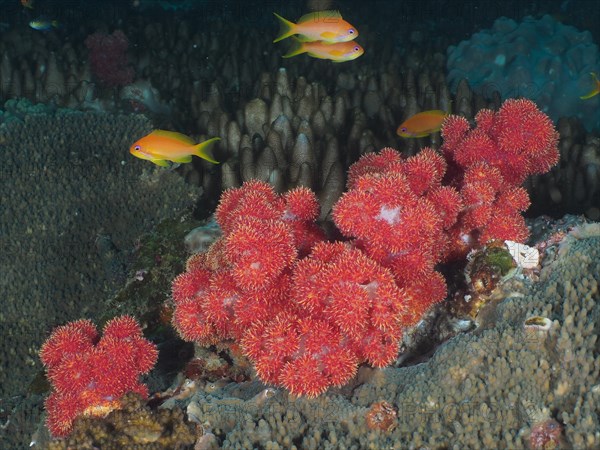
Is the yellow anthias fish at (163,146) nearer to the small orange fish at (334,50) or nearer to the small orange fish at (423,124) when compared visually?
the small orange fish at (334,50)

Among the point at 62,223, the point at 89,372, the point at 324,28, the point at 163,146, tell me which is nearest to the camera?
the point at 89,372

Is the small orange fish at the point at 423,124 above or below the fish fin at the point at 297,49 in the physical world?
below

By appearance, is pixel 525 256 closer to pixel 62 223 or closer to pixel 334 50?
pixel 334 50

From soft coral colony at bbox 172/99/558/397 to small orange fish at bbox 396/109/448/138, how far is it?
65.8 inches

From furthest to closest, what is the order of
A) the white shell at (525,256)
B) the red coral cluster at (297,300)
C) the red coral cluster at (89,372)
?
the white shell at (525,256), the red coral cluster at (89,372), the red coral cluster at (297,300)

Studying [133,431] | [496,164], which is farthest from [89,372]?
[496,164]

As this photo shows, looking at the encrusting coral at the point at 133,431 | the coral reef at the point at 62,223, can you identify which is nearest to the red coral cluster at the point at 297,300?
the encrusting coral at the point at 133,431

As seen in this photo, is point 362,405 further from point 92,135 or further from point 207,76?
point 207,76

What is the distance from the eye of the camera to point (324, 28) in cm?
501

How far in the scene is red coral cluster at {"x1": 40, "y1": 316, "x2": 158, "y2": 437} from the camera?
101 inches

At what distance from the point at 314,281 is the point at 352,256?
8.2 inches

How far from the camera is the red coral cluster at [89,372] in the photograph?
2562 mm

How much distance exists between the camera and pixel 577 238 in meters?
3.08

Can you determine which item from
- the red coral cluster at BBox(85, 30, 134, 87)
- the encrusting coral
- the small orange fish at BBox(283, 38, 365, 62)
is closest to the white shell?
the encrusting coral
